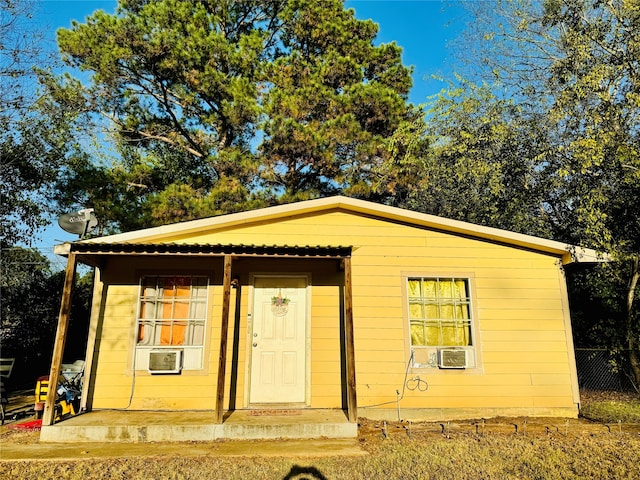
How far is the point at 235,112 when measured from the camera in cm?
1211

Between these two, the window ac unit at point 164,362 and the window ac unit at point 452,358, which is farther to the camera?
the window ac unit at point 452,358

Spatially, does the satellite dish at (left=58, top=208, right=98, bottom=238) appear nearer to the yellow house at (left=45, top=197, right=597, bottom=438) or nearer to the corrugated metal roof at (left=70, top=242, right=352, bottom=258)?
the yellow house at (left=45, top=197, right=597, bottom=438)

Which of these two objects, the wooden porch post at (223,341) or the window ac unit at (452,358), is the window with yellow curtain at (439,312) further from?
the wooden porch post at (223,341)

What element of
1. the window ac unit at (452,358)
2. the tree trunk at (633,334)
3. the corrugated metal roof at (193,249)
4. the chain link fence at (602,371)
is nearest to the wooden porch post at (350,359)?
the corrugated metal roof at (193,249)

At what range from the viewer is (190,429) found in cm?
491

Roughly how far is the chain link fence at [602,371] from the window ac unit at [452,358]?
361 cm

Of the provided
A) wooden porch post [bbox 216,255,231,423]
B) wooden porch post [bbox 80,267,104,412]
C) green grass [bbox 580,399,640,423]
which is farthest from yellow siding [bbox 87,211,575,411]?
wooden porch post [bbox 216,255,231,423]

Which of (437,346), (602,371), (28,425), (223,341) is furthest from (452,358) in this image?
(28,425)

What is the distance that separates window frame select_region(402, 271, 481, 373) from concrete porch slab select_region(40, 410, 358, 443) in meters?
1.52

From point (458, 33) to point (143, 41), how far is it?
8.31 m

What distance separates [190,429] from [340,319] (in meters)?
2.48

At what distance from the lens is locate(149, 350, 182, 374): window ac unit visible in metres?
5.79

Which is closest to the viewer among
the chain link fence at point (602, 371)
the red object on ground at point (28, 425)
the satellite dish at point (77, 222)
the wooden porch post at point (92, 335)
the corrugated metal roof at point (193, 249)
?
the corrugated metal roof at point (193, 249)

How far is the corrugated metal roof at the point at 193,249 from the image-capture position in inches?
209
